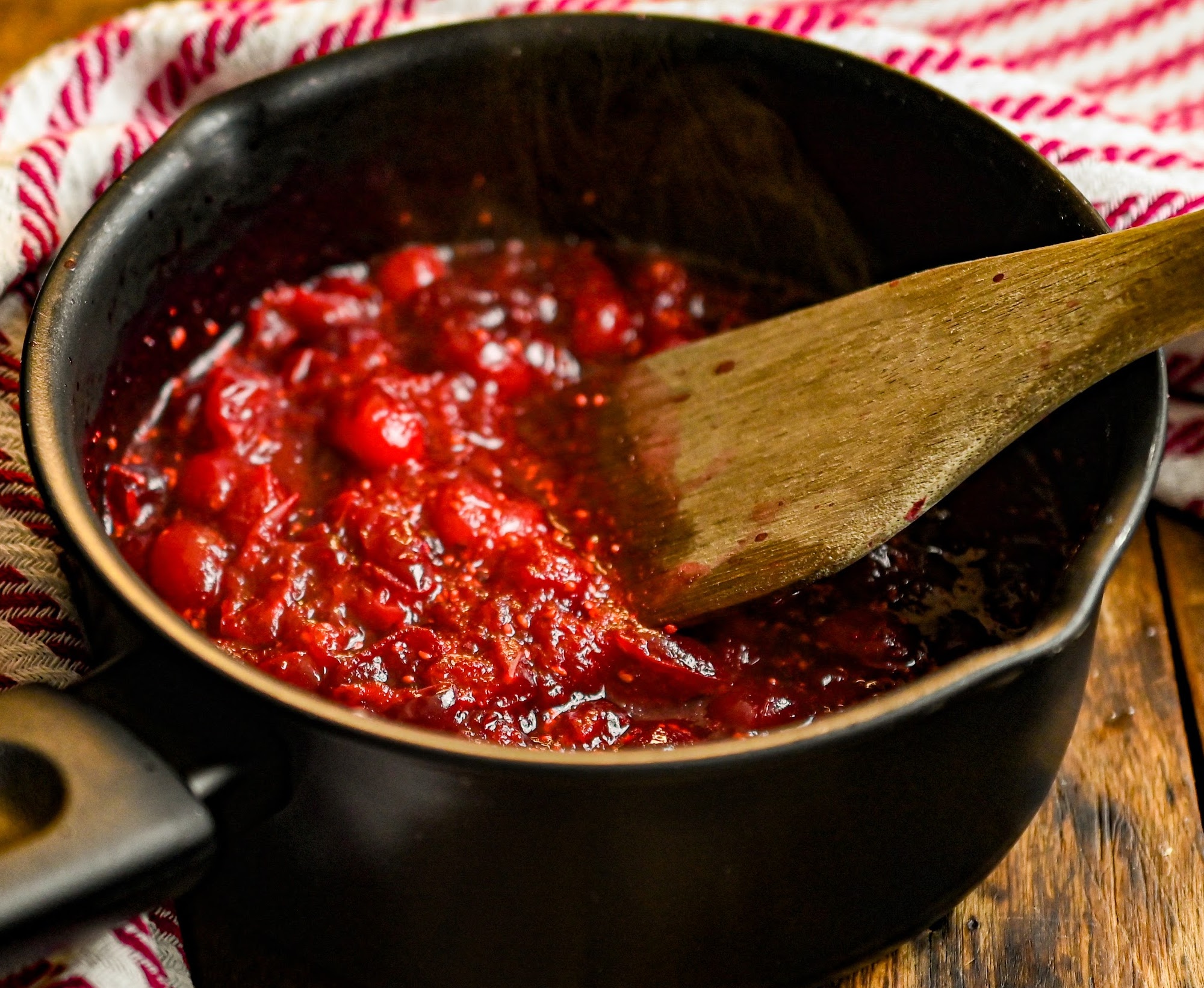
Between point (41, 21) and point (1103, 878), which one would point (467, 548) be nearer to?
point (1103, 878)

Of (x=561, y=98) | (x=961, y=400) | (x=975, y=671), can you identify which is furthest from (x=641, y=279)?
(x=975, y=671)

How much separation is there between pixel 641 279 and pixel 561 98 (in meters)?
0.26

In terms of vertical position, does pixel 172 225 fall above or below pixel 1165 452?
above

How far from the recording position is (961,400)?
1254mm

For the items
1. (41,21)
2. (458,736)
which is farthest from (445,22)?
(458,736)

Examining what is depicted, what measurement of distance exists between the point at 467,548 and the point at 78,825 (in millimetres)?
567

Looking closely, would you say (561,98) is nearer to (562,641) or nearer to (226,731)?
(562,641)

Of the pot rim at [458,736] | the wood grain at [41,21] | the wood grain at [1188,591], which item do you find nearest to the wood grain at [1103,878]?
the wood grain at [1188,591]

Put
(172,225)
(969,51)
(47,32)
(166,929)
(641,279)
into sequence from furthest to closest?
1. (47,32)
2. (969,51)
3. (641,279)
4. (172,225)
5. (166,929)

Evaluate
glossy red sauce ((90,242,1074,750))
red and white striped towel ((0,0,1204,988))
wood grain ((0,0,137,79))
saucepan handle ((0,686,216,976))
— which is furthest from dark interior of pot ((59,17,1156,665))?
wood grain ((0,0,137,79))

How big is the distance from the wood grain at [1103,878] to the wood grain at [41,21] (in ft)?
6.17

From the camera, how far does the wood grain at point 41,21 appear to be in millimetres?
2172

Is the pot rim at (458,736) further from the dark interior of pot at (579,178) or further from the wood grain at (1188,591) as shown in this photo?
the wood grain at (1188,591)

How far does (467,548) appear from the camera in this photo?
53.6 inches
